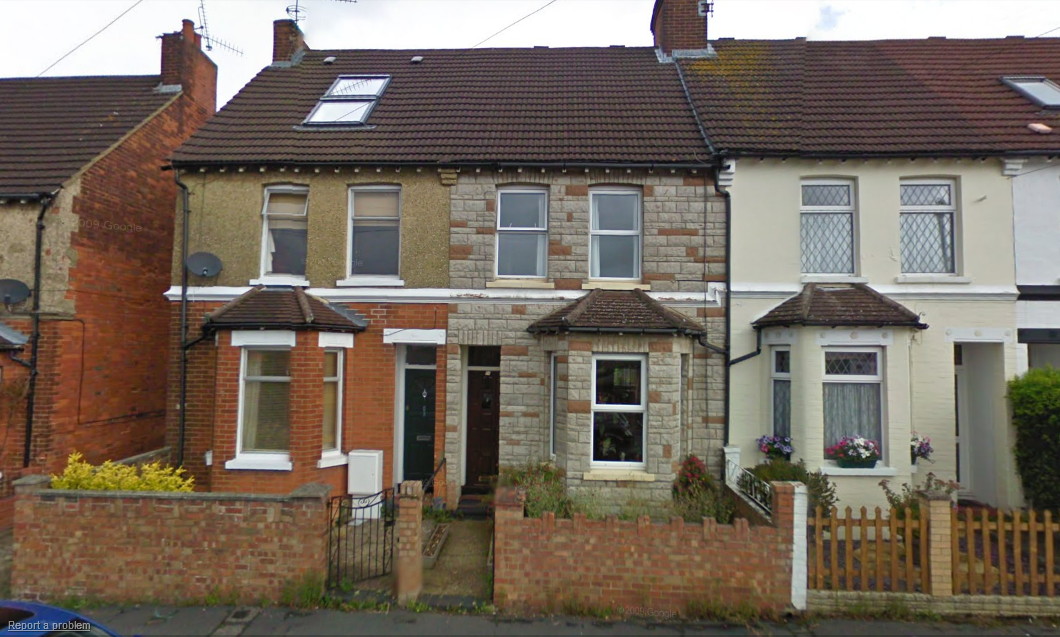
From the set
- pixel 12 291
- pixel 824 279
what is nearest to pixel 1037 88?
pixel 824 279

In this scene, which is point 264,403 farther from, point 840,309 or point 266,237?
point 840,309

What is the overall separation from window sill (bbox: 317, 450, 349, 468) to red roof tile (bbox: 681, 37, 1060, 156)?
26.9 feet

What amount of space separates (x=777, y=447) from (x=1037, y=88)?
923 centimetres

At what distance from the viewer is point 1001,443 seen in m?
8.50

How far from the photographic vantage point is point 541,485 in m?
7.49

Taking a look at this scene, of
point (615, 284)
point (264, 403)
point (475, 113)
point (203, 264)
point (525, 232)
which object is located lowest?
point (264, 403)

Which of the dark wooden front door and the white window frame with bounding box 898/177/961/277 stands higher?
the white window frame with bounding box 898/177/961/277

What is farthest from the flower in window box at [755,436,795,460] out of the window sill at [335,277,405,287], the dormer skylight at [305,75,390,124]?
the dormer skylight at [305,75,390,124]

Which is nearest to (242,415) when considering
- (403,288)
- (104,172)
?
(403,288)

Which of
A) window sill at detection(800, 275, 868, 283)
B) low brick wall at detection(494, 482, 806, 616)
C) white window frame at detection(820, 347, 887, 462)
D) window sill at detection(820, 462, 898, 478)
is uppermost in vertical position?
window sill at detection(800, 275, 868, 283)

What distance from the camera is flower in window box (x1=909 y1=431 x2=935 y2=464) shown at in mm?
8336

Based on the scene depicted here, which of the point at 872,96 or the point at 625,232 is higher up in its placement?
the point at 872,96

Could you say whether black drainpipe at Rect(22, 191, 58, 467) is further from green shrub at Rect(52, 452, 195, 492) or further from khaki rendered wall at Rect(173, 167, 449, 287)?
green shrub at Rect(52, 452, 195, 492)

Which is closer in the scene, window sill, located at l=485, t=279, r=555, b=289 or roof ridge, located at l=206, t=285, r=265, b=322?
roof ridge, located at l=206, t=285, r=265, b=322
